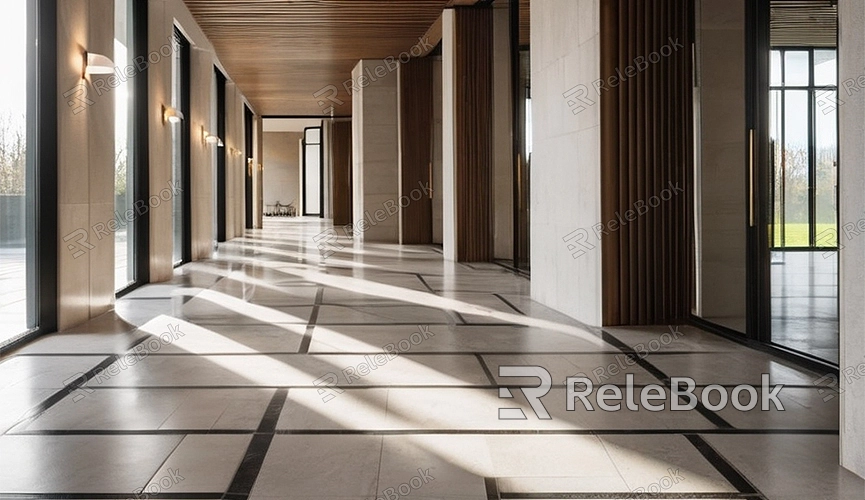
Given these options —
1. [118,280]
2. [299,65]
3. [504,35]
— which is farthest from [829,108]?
[299,65]

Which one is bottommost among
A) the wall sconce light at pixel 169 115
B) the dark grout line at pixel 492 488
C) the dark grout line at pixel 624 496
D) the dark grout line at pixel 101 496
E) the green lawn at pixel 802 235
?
the dark grout line at pixel 624 496

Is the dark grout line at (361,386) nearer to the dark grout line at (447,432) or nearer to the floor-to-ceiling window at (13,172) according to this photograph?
the dark grout line at (447,432)

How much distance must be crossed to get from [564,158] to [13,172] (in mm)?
3934

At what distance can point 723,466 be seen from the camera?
9.48ft

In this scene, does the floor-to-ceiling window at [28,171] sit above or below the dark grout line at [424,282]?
above

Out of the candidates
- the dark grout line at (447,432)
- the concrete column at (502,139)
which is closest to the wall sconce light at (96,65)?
the dark grout line at (447,432)

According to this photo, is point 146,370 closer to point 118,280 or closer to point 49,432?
point 49,432

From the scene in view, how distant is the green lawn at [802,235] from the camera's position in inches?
197

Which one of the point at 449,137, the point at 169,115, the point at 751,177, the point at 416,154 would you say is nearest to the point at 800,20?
the point at 751,177

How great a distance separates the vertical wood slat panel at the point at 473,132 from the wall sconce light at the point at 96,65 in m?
6.24

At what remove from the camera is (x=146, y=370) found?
4508 mm

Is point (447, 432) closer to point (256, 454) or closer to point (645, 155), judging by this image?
point (256, 454)

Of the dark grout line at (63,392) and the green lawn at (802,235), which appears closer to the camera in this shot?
the dark grout line at (63,392)

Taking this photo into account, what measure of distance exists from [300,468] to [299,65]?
1560 cm
